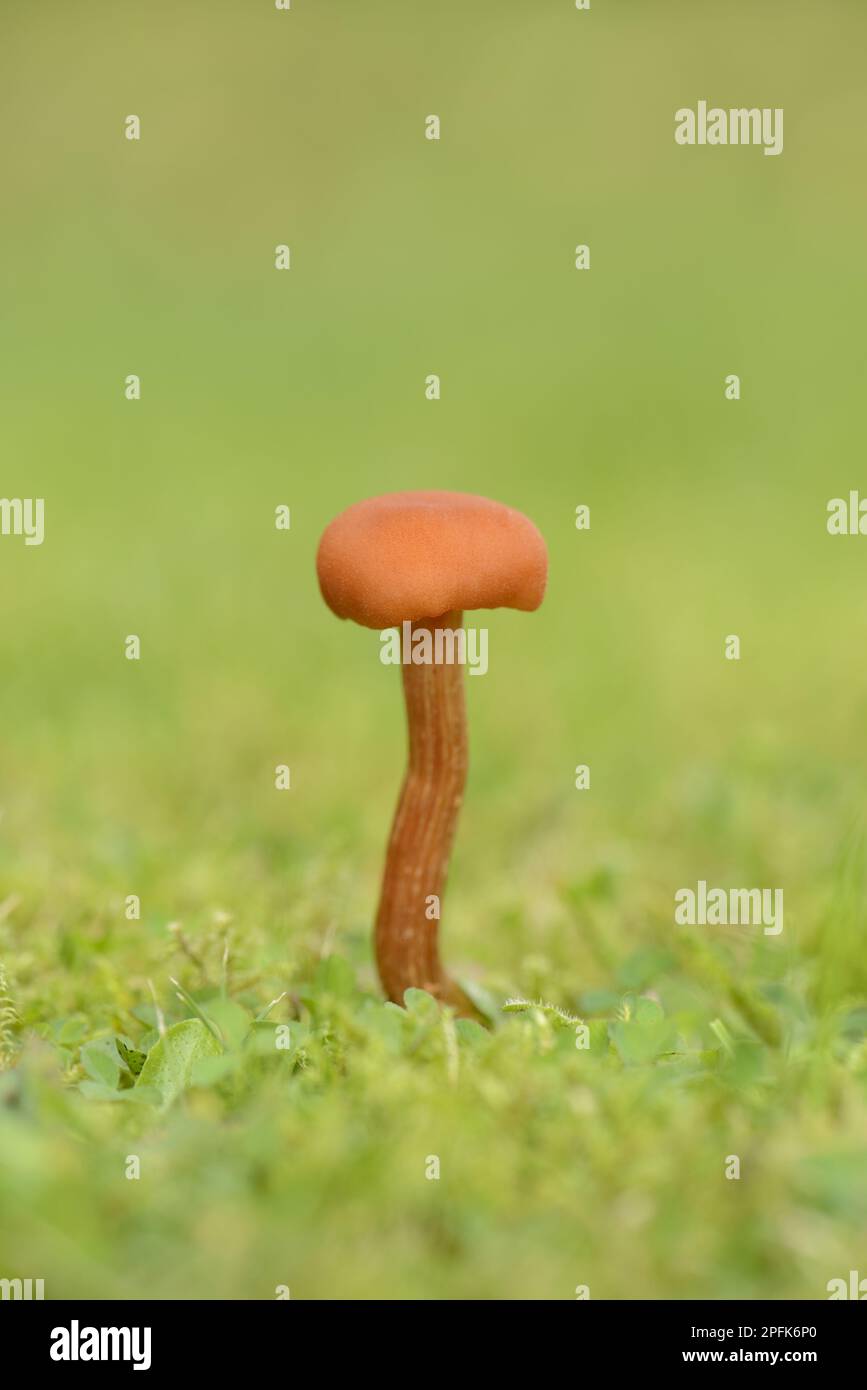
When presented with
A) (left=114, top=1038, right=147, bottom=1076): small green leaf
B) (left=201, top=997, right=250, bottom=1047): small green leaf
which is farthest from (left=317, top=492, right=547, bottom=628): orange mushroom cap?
(left=114, top=1038, right=147, bottom=1076): small green leaf

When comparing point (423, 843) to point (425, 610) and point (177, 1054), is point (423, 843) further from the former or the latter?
point (177, 1054)

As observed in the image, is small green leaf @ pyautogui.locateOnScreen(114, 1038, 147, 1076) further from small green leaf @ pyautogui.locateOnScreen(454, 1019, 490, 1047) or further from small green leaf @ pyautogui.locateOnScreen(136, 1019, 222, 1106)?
small green leaf @ pyautogui.locateOnScreen(454, 1019, 490, 1047)

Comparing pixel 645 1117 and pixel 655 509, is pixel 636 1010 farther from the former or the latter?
pixel 655 509

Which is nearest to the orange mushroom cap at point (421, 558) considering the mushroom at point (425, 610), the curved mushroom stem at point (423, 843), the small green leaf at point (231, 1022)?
the mushroom at point (425, 610)

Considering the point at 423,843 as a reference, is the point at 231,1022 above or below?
below

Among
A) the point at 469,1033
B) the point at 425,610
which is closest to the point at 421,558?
the point at 425,610

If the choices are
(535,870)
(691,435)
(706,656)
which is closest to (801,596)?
(706,656)
